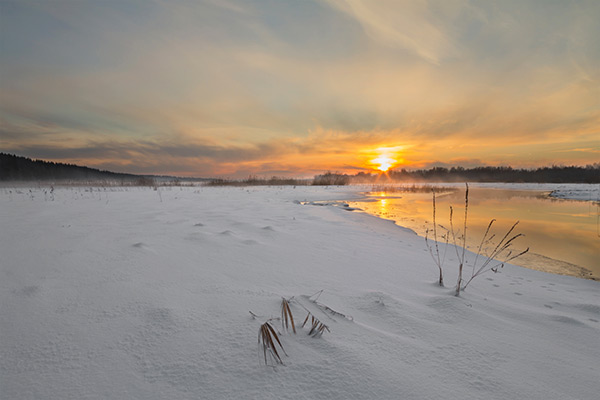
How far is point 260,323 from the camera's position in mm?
1347

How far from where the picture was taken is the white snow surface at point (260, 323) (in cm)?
96

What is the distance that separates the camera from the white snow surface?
957 millimetres

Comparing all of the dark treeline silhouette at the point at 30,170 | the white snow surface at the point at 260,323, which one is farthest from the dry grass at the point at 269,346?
the dark treeline silhouette at the point at 30,170

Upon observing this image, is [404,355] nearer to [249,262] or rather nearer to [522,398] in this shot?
[522,398]

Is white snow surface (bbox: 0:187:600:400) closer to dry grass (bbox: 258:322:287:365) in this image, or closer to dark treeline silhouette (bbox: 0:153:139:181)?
dry grass (bbox: 258:322:287:365)

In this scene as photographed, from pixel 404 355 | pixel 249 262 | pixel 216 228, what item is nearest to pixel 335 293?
pixel 404 355

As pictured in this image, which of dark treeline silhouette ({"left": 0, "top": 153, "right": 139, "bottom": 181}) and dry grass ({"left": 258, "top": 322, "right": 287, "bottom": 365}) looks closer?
dry grass ({"left": 258, "top": 322, "right": 287, "bottom": 365})

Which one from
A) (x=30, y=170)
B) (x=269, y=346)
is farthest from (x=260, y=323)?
(x=30, y=170)

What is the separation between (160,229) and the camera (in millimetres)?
3637

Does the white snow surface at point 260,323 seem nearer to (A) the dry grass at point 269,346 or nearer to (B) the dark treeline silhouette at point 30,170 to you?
(A) the dry grass at point 269,346

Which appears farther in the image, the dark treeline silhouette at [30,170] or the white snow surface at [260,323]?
the dark treeline silhouette at [30,170]

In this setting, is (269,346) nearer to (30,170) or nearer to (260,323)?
(260,323)

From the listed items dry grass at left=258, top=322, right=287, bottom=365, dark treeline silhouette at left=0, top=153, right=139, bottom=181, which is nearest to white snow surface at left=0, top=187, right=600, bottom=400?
dry grass at left=258, top=322, right=287, bottom=365

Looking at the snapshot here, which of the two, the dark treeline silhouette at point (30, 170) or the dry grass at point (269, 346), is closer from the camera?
the dry grass at point (269, 346)
